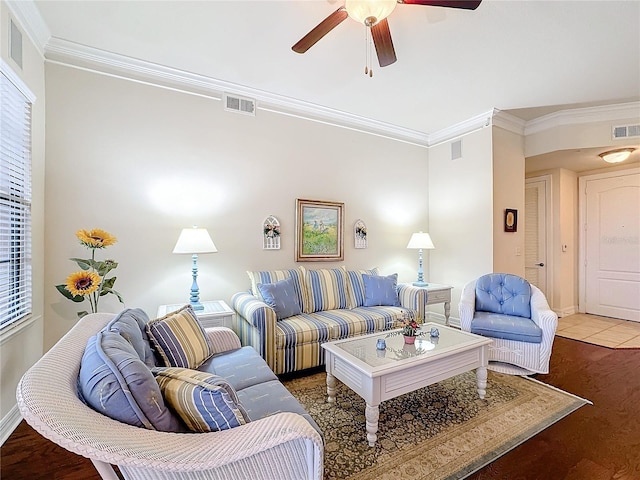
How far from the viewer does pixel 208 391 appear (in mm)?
999

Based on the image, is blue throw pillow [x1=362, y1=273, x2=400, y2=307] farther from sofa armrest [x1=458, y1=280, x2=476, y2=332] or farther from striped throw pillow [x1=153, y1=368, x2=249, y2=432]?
striped throw pillow [x1=153, y1=368, x2=249, y2=432]

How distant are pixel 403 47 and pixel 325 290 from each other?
244 cm

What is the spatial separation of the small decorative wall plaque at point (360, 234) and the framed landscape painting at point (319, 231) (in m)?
0.26

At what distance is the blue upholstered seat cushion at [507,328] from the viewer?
8.96ft

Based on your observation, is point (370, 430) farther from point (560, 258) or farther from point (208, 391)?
point (560, 258)

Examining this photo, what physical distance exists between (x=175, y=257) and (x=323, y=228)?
68.6 inches

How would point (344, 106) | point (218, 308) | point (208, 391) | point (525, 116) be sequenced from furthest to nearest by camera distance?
1. point (525, 116)
2. point (344, 106)
3. point (218, 308)
4. point (208, 391)

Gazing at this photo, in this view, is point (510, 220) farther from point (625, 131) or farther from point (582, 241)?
point (582, 241)

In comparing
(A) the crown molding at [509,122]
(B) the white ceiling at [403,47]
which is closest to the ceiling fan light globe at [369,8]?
(B) the white ceiling at [403,47]

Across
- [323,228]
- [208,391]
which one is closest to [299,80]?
[323,228]

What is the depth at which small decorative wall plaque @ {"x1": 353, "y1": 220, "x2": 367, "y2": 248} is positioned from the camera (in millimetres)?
4137

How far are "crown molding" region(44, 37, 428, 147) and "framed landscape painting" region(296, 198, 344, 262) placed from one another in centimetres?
111

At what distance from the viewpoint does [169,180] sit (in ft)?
9.89

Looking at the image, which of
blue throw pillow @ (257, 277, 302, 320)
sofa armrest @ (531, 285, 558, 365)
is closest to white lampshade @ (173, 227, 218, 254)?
blue throw pillow @ (257, 277, 302, 320)
